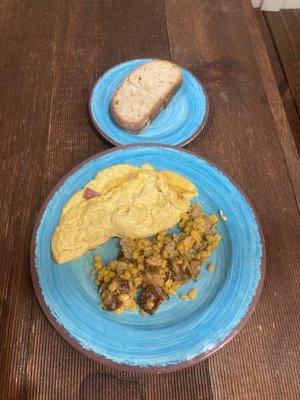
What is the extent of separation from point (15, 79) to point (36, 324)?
4.45ft

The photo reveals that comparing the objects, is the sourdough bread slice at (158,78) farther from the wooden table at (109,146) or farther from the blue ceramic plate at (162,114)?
the wooden table at (109,146)

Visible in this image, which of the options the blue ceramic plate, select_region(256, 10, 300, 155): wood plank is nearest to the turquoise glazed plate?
the blue ceramic plate

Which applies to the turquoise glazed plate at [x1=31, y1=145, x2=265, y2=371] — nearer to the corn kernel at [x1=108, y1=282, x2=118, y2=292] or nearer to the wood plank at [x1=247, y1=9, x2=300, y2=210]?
the corn kernel at [x1=108, y1=282, x2=118, y2=292]

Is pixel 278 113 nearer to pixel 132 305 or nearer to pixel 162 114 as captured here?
pixel 162 114

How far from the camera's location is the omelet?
1.49 meters

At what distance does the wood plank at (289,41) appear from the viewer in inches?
119

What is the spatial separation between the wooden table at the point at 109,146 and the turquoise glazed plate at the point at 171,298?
12cm

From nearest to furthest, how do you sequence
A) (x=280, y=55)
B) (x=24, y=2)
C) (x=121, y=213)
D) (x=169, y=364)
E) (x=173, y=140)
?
(x=169, y=364), (x=121, y=213), (x=173, y=140), (x=24, y=2), (x=280, y=55)

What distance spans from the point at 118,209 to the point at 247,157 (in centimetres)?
73

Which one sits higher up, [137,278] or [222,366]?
[137,278]

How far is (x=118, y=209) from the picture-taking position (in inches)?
60.0

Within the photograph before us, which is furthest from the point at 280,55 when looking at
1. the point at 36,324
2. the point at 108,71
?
the point at 36,324

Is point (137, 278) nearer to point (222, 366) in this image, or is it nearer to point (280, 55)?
point (222, 366)

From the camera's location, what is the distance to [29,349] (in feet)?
4.49
